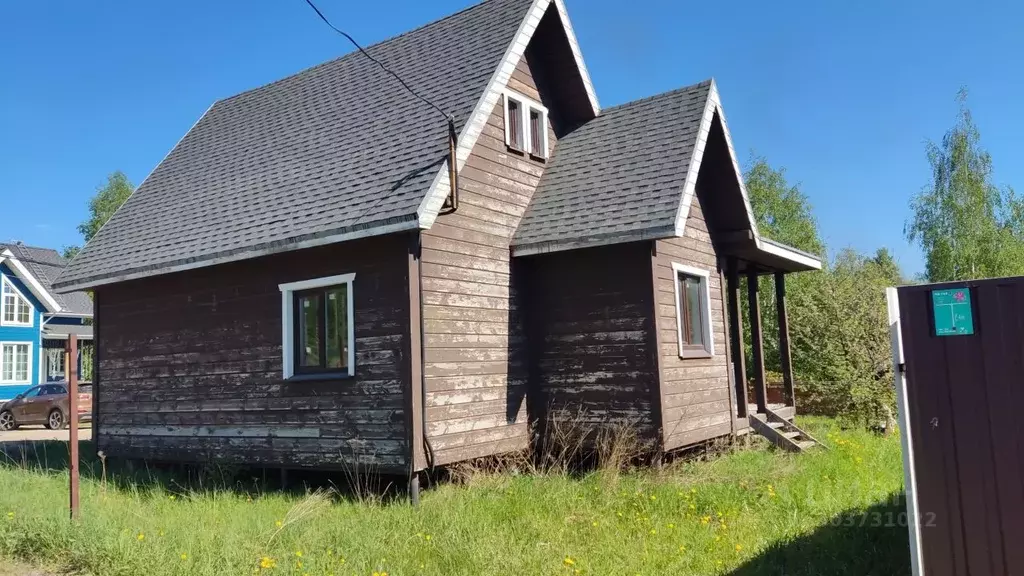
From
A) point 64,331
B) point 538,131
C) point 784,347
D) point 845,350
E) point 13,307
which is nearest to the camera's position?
point 538,131

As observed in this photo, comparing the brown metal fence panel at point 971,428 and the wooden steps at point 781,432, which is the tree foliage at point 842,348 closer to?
Result: the wooden steps at point 781,432

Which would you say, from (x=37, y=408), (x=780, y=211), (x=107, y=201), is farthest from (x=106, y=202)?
(x=780, y=211)

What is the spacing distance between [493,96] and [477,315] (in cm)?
304

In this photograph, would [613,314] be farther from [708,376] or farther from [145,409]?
[145,409]

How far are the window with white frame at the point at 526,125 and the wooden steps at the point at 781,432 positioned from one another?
5466 millimetres

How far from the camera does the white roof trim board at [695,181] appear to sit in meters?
9.64

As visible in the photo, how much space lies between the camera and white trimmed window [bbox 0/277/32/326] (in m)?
32.2

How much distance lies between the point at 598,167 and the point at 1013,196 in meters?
30.3

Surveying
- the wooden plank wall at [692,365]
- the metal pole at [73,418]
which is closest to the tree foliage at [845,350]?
the wooden plank wall at [692,365]

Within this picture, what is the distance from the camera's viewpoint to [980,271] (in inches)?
1216

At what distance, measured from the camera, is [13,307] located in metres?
32.7

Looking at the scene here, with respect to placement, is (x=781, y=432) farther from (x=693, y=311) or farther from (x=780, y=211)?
(x=780, y=211)

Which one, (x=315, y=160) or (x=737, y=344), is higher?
(x=315, y=160)

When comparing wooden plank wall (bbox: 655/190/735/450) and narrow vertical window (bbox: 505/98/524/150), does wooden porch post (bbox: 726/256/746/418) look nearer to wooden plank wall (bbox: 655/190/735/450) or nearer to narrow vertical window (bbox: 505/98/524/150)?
wooden plank wall (bbox: 655/190/735/450)
